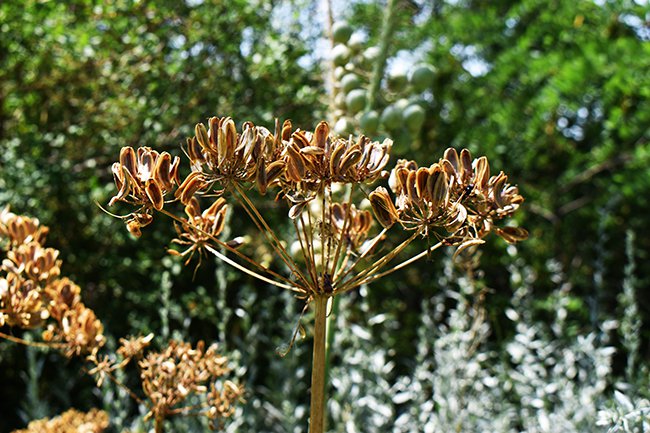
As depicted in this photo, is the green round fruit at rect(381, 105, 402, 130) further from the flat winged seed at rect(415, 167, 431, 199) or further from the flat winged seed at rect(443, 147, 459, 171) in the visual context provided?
the flat winged seed at rect(415, 167, 431, 199)

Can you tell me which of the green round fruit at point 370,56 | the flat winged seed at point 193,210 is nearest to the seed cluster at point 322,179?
the flat winged seed at point 193,210

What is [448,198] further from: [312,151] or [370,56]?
[370,56]

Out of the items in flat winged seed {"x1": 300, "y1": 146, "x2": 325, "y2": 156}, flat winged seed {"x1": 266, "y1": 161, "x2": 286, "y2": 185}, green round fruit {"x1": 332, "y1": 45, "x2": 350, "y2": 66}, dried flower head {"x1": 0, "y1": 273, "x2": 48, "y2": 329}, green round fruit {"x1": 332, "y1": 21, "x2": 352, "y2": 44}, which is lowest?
dried flower head {"x1": 0, "y1": 273, "x2": 48, "y2": 329}

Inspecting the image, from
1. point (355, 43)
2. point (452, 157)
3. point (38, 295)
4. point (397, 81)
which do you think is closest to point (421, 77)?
point (397, 81)

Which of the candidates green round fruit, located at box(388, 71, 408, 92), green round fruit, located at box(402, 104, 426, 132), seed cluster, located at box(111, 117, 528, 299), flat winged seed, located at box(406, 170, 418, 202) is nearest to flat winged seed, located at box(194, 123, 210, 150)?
seed cluster, located at box(111, 117, 528, 299)

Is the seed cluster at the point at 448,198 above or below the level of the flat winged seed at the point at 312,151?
below

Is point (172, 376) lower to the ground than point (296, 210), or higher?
lower

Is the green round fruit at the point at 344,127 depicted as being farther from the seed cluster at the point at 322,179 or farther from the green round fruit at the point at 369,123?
the seed cluster at the point at 322,179
